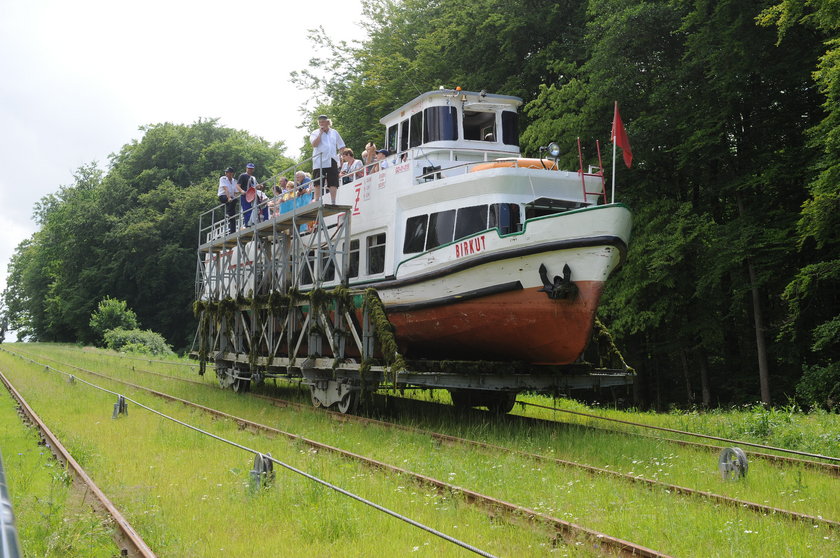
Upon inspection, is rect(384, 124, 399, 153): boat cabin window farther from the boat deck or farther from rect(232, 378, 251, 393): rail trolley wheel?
rect(232, 378, 251, 393): rail trolley wheel

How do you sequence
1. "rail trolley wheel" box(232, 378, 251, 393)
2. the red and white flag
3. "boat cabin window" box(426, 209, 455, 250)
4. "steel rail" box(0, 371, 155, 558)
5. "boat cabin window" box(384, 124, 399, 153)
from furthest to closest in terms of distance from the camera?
"rail trolley wheel" box(232, 378, 251, 393), "boat cabin window" box(384, 124, 399, 153), "boat cabin window" box(426, 209, 455, 250), the red and white flag, "steel rail" box(0, 371, 155, 558)

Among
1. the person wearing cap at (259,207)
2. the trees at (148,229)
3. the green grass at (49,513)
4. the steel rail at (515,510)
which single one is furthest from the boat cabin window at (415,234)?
the trees at (148,229)

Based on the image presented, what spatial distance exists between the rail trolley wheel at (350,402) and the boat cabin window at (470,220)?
11.3ft

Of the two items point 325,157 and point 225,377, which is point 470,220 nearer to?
point 325,157

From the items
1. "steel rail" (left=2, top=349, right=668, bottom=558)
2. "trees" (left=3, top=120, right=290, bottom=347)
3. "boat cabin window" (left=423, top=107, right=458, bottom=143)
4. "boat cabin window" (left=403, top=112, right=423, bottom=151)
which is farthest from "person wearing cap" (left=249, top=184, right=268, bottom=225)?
"trees" (left=3, top=120, right=290, bottom=347)

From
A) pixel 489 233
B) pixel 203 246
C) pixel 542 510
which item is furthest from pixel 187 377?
pixel 542 510

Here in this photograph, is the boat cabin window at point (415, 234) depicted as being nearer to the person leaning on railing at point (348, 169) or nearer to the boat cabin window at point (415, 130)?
the boat cabin window at point (415, 130)

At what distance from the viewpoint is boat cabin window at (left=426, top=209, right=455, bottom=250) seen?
12.6 meters

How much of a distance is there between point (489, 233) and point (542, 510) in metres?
5.39

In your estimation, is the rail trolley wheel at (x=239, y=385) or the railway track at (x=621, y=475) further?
the rail trolley wheel at (x=239, y=385)

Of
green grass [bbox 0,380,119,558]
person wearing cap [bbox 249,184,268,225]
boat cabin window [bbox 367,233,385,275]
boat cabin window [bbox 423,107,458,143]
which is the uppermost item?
boat cabin window [bbox 423,107,458,143]

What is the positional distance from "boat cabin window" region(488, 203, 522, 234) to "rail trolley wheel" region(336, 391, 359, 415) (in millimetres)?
3967

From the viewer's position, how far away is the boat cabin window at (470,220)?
12141mm

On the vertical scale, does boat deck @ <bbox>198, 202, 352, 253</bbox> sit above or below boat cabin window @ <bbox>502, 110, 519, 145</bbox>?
below
